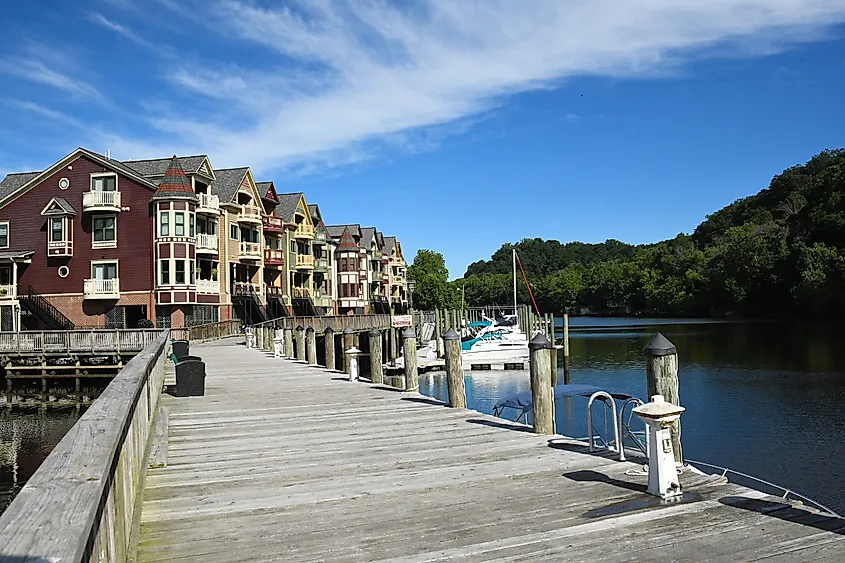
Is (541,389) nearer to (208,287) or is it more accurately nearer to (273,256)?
(208,287)

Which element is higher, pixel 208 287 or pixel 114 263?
pixel 114 263

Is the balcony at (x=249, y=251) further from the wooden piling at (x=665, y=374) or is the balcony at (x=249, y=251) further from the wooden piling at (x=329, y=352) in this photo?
the wooden piling at (x=665, y=374)

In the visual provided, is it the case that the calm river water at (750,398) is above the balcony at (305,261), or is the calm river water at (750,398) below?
below

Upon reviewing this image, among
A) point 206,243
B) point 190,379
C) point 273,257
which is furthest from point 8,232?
point 190,379

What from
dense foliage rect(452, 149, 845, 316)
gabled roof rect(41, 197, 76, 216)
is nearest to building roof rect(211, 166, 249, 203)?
gabled roof rect(41, 197, 76, 216)

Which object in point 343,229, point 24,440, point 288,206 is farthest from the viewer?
point 343,229

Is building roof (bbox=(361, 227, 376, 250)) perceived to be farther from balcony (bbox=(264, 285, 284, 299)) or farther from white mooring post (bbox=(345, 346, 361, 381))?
white mooring post (bbox=(345, 346, 361, 381))

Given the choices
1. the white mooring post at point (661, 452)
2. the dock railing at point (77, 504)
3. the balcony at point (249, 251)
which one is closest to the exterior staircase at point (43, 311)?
the balcony at point (249, 251)

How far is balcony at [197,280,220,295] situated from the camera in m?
40.8

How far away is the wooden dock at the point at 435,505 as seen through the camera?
4742 mm

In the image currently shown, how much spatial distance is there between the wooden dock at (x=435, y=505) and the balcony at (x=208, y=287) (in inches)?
1278

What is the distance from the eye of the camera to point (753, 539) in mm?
4824

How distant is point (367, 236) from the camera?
7900cm

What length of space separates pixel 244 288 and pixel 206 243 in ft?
19.7
